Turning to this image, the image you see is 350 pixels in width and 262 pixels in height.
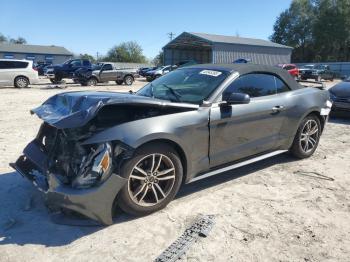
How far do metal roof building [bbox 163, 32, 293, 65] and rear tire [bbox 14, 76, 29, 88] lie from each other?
21466 millimetres

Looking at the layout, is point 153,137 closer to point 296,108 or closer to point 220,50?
point 296,108

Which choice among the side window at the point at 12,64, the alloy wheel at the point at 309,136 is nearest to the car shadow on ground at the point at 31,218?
the alloy wheel at the point at 309,136

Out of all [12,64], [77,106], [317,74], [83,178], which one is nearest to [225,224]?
[83,178]

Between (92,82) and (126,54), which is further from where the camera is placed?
(126,54)

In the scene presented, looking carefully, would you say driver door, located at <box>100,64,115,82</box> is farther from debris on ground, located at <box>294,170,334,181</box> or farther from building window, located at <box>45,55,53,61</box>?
building window, located at <box>45,55,53,61</box>

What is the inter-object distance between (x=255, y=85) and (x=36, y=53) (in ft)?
253

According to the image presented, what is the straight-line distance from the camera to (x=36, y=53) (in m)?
74.8

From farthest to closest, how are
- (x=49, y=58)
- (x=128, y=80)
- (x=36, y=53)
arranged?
1. (x=49, y=58)
2. (x=36, y=53)
3. (x=128, y=80)

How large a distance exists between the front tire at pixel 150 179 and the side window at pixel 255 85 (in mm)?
1277

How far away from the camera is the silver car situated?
21.0 meters

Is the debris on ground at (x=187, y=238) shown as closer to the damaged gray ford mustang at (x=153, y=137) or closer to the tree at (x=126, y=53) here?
the damaged gray ford mustang at (x=153, y=137)

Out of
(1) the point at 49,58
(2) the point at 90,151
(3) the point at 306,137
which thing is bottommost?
(3) the point at 306,137

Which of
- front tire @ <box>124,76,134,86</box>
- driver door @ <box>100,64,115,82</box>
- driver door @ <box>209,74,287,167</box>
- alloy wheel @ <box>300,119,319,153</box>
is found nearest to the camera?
driver door @ <box>209,74,287,167</box>

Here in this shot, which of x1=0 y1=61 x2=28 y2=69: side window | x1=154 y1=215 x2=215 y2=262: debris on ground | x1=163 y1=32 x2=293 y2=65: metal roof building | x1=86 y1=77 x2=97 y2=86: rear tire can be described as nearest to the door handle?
x1=154 y1=215 x2=215 y2=262: debris on ground
